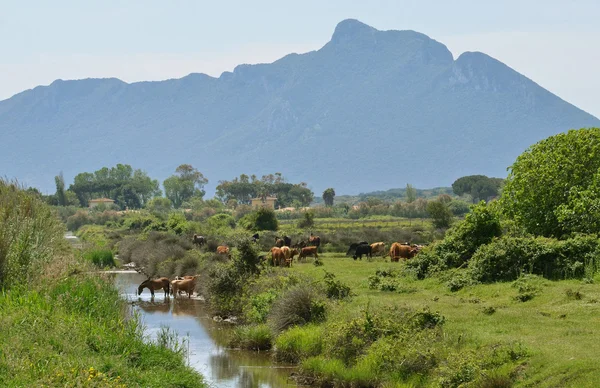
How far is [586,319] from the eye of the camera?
2191 cm

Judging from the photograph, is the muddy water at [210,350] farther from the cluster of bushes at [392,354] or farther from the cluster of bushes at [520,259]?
the cluster of bushes at [520,259]

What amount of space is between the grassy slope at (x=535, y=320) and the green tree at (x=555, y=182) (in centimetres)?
650

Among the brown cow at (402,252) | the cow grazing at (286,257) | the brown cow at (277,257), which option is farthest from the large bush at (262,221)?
the brown cow at (402,252)

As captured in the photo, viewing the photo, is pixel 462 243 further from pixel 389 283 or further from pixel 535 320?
pixel 535 320

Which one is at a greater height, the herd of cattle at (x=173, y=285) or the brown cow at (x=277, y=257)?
the brown cow at (x=277, y=257)

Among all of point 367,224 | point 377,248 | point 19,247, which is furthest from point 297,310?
point 367,224

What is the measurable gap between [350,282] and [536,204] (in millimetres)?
9194

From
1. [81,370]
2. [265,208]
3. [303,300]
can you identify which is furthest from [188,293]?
[265,208]

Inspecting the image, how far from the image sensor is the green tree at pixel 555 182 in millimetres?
36312

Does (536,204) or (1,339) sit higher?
(536,204)

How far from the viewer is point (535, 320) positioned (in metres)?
22.6

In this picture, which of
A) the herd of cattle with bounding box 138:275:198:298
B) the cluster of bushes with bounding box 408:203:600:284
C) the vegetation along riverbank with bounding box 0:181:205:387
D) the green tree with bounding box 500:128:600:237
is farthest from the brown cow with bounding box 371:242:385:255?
the vegetation along riverbank with bounding box 0:181:205:387

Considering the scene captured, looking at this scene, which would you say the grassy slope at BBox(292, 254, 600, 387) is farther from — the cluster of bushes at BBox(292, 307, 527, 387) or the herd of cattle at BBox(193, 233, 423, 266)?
the herd of cattle at BBox(193, 233, 423, 266)

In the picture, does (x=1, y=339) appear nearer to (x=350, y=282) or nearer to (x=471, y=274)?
(x=471, y=274)
